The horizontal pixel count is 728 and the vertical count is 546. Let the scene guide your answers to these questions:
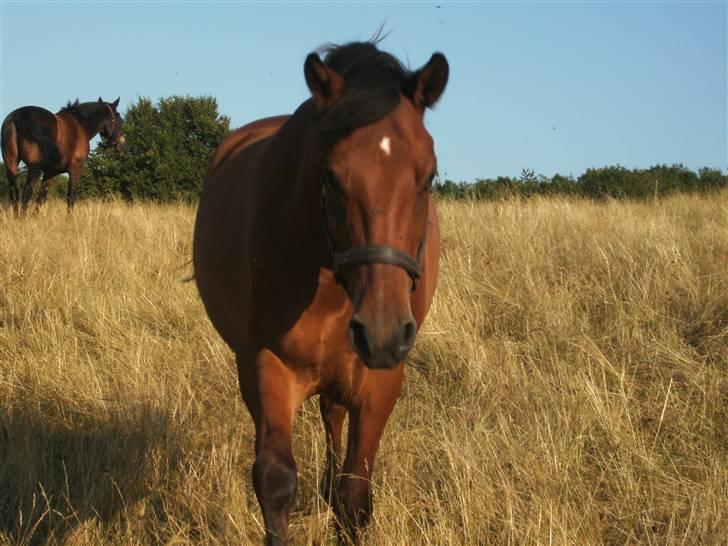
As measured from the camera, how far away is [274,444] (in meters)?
3.17

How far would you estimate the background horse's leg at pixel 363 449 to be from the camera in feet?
11.1

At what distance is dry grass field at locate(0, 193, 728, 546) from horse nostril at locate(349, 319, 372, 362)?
1166 millimetres

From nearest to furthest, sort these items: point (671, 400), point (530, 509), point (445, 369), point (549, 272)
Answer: point (530, 509) → point (671, 400) → point (445, 369) → point (549, 272)

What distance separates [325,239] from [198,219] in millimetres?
1886

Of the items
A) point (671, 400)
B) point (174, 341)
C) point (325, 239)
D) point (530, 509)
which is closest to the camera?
point (325, 239)

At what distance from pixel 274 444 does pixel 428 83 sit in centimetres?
131

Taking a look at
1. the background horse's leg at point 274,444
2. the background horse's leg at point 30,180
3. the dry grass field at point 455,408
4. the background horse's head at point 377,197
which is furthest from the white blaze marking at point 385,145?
the background horse's leg at point 30,180

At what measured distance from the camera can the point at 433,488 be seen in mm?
3857

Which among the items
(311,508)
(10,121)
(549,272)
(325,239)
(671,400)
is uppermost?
(10,121)

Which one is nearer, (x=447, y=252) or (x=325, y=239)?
(x=325, y=239)

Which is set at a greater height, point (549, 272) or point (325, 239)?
point (325, 239)

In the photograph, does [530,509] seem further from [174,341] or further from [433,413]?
[174,341]

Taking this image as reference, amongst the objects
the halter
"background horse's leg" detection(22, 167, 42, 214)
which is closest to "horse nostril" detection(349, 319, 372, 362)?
the halter

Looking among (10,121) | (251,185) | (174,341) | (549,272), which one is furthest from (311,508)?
(10,121)
